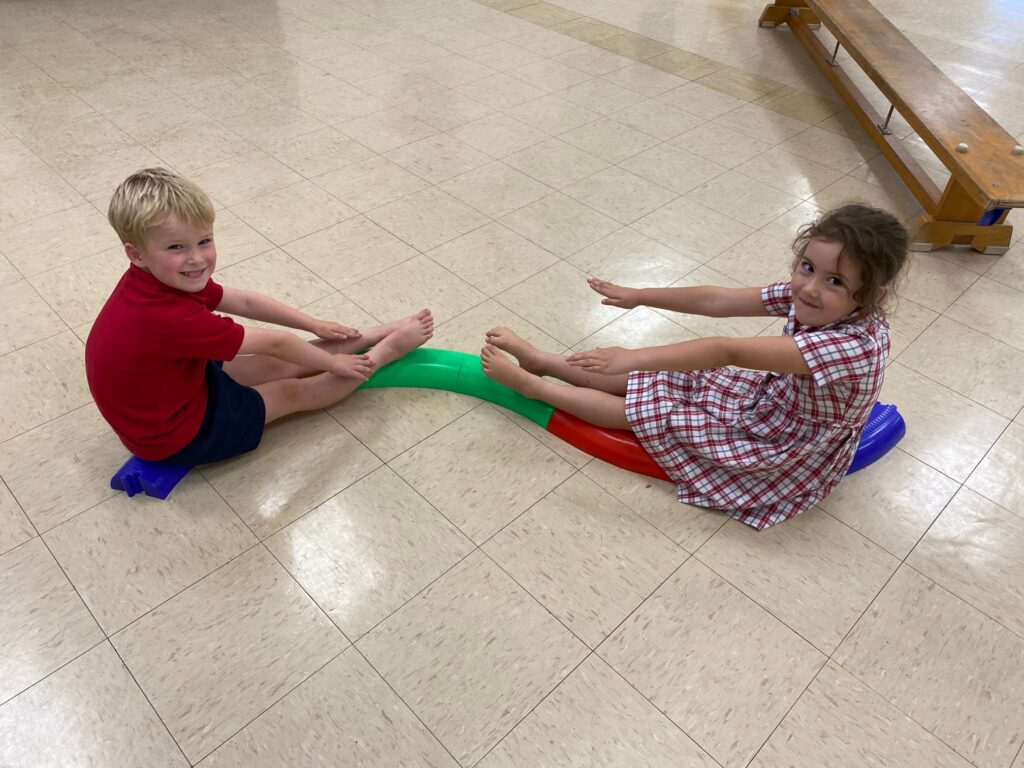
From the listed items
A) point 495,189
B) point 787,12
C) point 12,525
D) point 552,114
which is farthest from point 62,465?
point 787,12

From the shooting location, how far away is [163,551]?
1.39m

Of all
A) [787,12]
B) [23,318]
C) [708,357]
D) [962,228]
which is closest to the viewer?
[708,357]

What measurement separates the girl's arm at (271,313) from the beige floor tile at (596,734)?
930 mm

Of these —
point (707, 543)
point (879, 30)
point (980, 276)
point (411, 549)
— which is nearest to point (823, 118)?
point (879, 30)

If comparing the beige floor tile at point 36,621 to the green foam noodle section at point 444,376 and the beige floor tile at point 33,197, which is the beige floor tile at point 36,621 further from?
the beige floor tile at point 33,197

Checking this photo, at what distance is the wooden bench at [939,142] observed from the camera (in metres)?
2.16

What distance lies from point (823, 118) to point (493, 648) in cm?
294

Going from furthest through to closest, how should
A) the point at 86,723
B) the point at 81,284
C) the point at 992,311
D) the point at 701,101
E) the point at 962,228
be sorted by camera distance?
the point at 701,101
the point at 962,228
the point at 992,311
the point at 81,284
the point at 86,723

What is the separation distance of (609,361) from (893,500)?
28.1 inches

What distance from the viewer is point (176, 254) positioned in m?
1.25

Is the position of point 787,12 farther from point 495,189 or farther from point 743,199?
point 495,189

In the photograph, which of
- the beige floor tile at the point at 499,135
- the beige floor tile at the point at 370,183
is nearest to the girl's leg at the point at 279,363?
the beige floor tile at the point at 370,183

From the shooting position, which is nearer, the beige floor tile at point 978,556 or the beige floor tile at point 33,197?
the beige floor tile at point 978,556

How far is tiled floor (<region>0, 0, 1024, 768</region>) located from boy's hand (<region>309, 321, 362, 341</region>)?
182 mm
